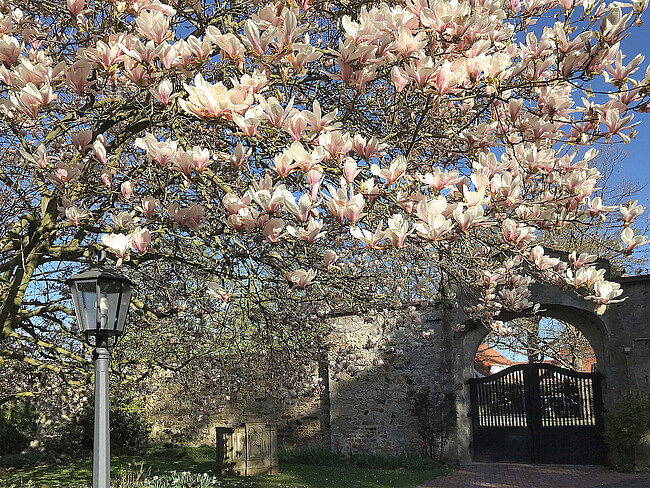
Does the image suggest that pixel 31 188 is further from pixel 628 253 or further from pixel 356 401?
pixel 356 401

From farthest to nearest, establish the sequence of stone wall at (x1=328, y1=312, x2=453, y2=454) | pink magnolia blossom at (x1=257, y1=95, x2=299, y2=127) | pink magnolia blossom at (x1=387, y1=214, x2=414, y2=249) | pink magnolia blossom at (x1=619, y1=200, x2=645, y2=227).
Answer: stone wall at (x1=328, y1=312, x2=453, y2=454)
pink magnolia blossom at (x1=619, y1=200, x2=645, y2=227)
pink magnolia blossom at (x1=387, y1=214, x2=414, y2=249)
pink magnolia blossom at (x1=257, y1=95, x2=299, y2=127)

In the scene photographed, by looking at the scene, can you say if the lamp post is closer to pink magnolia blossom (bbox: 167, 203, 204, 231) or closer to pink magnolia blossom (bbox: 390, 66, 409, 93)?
pink magnolia blossom (bbox: 167, 203, 204, 231)

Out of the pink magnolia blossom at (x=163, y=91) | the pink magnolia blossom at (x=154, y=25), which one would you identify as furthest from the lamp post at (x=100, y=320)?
the pink magnolia blossom at (x=154, y=25)

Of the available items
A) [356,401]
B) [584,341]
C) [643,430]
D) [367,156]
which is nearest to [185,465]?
[356,401]

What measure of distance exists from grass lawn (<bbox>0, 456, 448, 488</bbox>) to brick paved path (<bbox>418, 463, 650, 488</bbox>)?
20.7 inches

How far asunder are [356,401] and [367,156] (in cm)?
1145

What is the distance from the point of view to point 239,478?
9.62 meters

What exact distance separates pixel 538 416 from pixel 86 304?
11.0 metres

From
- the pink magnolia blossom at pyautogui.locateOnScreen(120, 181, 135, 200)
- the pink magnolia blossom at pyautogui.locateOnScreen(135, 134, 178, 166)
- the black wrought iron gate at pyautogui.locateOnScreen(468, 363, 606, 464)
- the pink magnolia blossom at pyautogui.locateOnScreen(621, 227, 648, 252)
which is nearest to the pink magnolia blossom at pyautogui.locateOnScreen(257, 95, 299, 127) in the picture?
the pink magnolia blossom at pyautogui.locateOnScreen(135, 134, 178, 166)

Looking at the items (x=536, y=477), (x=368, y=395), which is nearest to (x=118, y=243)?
(x=536, y=477)

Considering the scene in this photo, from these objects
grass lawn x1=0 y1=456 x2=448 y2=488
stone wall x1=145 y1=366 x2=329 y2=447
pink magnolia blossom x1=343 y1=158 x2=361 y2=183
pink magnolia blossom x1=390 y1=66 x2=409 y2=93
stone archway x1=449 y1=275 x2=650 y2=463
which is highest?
pink magnolia blossom x1=390 y1=66 x2=409 y2=93

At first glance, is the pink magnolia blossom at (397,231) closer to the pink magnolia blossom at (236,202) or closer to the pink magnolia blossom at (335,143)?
the pink magnolia blossom at (335,143)

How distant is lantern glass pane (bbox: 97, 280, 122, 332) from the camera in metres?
4.03

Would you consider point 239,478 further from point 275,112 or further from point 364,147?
point 275,112
